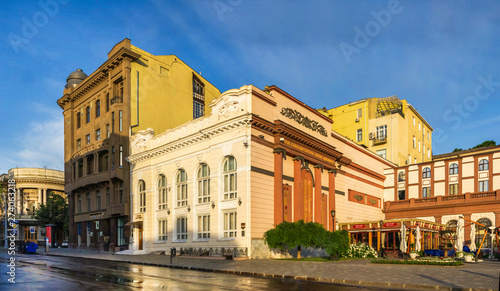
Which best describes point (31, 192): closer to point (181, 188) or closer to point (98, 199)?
point (98, 199)

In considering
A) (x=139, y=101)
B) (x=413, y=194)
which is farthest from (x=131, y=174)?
(x=413, y=194)

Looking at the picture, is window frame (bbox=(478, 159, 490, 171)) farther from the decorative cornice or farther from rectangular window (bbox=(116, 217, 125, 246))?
rectangular window (bbox=(116, 217, 125, 246))

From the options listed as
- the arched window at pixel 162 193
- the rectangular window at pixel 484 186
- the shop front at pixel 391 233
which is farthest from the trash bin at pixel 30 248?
the rectangular window at pixel 484 186

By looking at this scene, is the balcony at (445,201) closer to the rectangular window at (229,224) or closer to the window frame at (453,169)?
the window frame at (453,169)

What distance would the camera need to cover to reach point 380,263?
26.9 meters

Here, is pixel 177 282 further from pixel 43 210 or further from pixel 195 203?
pixel 43 210

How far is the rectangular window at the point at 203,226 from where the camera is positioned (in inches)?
1356

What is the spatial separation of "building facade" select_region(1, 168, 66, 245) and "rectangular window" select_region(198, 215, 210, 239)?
5724 centimetres

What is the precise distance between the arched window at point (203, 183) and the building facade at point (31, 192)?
57020 millimetres

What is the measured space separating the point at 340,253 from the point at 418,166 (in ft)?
84.5

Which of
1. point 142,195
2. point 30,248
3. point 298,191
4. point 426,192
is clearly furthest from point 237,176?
point 426,192

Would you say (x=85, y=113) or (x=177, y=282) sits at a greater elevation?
(x=85, y=113)

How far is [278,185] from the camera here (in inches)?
1294

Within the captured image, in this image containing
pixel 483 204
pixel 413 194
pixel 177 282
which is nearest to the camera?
pixel 177 282
